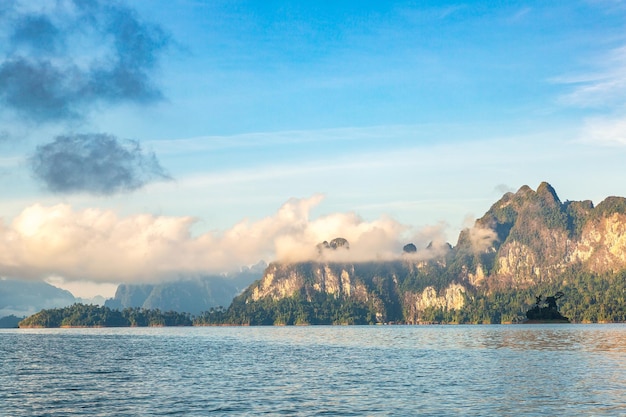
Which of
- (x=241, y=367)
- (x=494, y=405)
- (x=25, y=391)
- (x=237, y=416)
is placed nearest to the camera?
(x=237, y=416)

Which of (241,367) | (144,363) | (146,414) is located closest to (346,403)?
(146,414)

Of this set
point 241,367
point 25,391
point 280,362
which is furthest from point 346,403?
point 280,362

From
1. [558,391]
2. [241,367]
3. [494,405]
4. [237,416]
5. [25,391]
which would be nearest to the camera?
[237,416]

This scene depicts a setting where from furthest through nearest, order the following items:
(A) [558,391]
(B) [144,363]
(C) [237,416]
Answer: (B) [144,363] → (A) [558,391] → (C) [237,416]

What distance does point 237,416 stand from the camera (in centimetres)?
6303

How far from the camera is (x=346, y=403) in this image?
233 ft

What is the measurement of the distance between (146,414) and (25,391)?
28.7 meters

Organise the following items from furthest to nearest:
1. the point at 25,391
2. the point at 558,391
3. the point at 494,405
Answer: the point at 25,391
the point at 558,391
the point at 494,405

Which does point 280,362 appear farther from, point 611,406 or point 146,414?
point 611,406

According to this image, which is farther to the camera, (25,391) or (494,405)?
(25,391)

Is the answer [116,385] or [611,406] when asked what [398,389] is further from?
→ [116,385]

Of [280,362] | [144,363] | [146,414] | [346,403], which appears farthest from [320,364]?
[146,414]

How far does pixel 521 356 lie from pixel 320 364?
142 feet

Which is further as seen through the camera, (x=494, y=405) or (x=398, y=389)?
(x=398, y=389)
